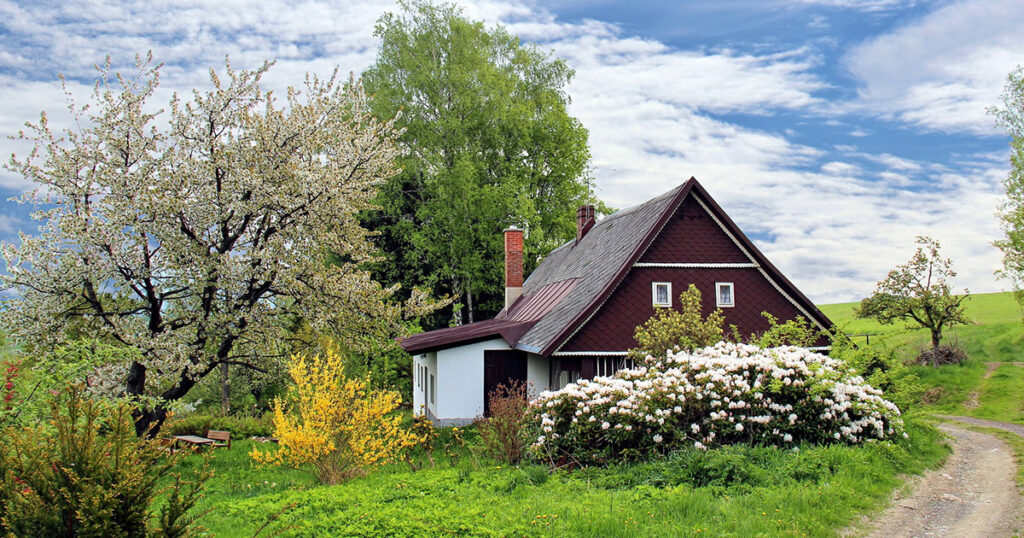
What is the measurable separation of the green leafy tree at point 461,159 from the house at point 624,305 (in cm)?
946

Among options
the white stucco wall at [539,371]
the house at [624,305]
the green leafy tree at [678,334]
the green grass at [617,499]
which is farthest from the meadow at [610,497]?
the white stucco wall at [539,371]

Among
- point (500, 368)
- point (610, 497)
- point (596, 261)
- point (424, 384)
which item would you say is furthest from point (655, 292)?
point (610, 497)

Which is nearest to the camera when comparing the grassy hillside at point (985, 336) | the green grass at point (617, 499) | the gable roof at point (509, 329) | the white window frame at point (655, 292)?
the green grass at point (617, 499)

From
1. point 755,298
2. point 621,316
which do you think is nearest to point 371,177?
point 621,316

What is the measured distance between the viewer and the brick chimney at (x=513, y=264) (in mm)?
28906

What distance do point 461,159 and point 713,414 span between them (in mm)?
21024

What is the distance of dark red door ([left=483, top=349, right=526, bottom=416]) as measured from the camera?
66.8ft

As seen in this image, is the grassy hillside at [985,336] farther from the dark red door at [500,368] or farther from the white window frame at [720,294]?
the dark red door at [500,368]

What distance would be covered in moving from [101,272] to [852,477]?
13.7 m

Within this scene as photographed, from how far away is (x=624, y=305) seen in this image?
18672mm

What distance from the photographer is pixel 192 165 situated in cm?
1481

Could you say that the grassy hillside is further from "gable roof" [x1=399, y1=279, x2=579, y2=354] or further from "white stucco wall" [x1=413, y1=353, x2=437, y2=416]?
"white stucco wall" [x1=413, y1=353, x2=437, y2=416]

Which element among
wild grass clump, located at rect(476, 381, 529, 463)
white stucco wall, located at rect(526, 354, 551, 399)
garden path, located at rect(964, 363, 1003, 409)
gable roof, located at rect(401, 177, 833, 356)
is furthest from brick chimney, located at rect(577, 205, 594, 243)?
wild grass clump, located at rect(476, 381, 529, 463)

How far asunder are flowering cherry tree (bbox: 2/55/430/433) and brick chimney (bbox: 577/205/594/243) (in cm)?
1283
